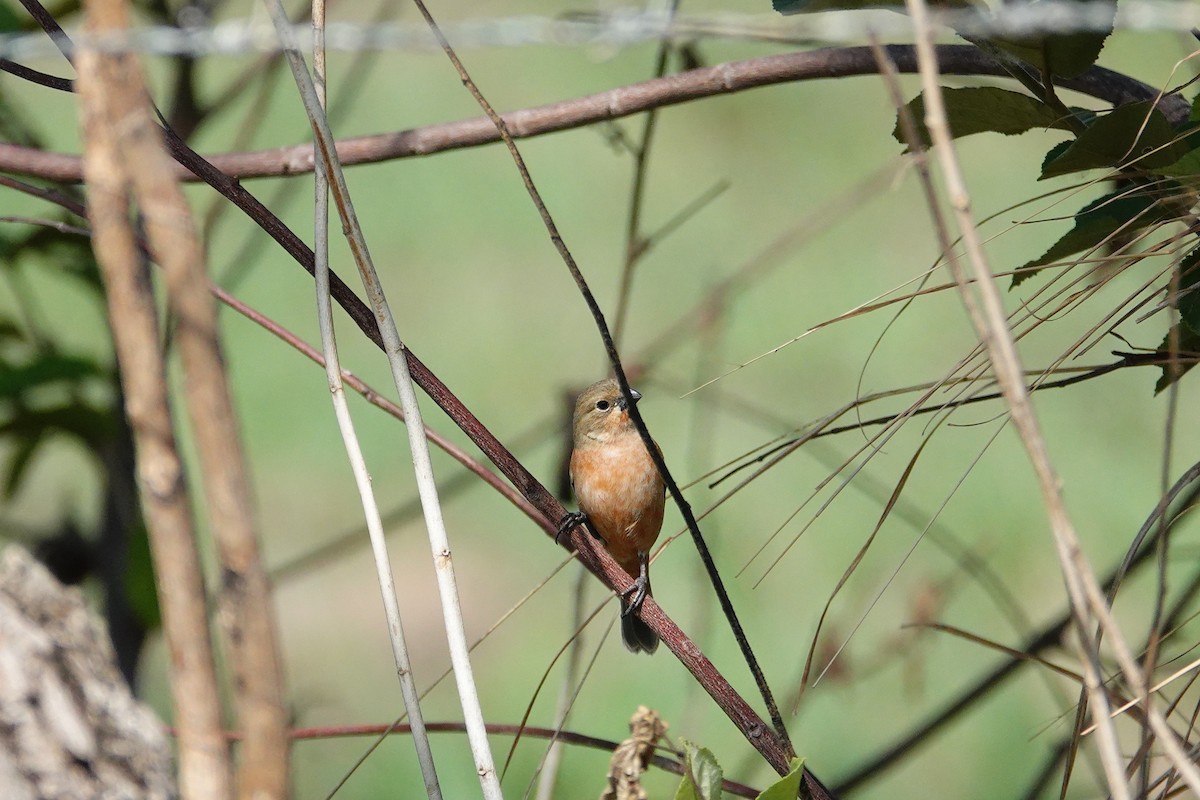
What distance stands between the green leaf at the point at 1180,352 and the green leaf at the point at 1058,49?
34 cm

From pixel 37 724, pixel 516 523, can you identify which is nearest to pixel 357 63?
pixel 37 724

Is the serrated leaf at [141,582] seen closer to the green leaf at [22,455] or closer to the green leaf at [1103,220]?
the green leaf at [22,455]

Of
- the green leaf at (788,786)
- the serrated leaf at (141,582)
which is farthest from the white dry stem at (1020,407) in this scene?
the serrated leaf at (141,582)

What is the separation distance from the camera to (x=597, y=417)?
139 inches

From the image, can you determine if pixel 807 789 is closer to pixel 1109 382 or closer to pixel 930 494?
pixel 930 494

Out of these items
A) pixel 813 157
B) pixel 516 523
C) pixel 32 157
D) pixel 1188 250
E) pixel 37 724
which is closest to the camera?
pixel 37 724

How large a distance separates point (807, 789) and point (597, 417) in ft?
7.41

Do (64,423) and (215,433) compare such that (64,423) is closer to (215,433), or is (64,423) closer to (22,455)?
(22,455)

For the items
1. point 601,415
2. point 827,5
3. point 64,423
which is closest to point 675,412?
point 601,415

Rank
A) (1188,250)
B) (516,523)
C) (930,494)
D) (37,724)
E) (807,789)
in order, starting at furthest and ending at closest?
(516,523) → (930,494) → (1188,250) → (807,789) → (37,724)

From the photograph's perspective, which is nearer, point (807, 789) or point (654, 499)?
point (807, 789)

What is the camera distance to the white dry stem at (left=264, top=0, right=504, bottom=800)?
1.20 m

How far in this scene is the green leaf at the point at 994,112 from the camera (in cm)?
146

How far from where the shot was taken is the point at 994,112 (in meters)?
1.48
